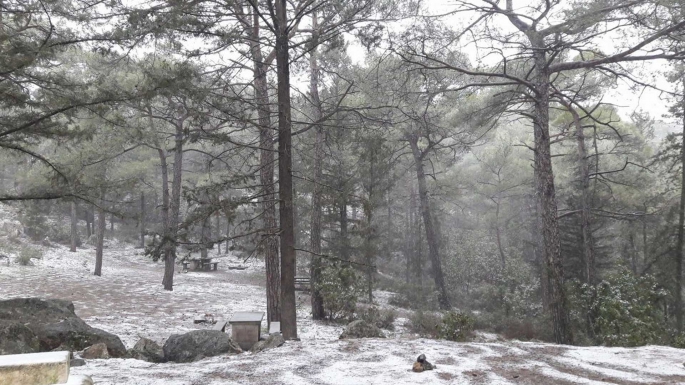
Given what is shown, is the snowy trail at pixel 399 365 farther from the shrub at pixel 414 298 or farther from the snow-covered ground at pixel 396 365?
the shrub at pixel 414 298

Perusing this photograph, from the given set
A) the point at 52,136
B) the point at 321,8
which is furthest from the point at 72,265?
the point at 321,8

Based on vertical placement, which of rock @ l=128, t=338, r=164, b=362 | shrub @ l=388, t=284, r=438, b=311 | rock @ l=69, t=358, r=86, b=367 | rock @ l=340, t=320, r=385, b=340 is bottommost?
shrub @ l=388, t=284, r=438, b=311

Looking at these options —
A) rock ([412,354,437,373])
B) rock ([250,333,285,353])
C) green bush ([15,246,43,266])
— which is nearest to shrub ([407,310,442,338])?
rock ([250,333,285,353])

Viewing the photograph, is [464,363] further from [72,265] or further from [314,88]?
[72,265]

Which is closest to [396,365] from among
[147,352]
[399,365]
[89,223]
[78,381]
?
[399,365]

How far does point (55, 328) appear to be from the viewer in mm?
6203

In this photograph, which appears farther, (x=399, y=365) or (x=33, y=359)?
(x=399, y=365)

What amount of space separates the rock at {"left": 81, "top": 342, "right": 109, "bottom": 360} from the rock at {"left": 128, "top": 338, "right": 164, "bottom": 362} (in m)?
0.49

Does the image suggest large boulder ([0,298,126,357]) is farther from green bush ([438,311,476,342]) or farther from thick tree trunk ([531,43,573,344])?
thick tree trunk ([531,43,573,344])

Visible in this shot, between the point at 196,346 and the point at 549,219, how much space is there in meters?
6.89

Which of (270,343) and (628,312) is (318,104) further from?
(628,312)

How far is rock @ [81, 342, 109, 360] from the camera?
18.2 feet

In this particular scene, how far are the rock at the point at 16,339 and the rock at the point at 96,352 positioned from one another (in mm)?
612

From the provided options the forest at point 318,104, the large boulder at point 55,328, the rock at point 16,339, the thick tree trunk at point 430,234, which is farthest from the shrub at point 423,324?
the rock at point 16,339
